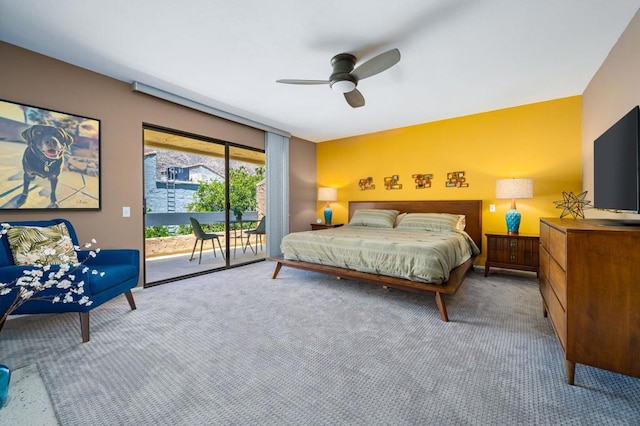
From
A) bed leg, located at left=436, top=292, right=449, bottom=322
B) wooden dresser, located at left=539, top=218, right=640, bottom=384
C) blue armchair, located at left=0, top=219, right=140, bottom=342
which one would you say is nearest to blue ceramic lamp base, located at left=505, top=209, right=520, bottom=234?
bed leg, located at left=436, top=292, right=449, bottom=322

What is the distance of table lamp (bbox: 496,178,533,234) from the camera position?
3.56 m

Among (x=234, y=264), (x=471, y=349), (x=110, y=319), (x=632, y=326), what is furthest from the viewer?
(x=234, y=264)

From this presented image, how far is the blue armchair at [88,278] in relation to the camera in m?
1.96

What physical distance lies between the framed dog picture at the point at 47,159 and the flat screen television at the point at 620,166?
14.8 ft

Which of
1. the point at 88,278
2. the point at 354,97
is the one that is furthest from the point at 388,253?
the point at 88,278

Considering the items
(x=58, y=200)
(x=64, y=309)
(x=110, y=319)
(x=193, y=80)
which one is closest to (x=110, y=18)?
(x=193, y=80)

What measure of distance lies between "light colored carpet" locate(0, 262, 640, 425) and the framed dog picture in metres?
1.14

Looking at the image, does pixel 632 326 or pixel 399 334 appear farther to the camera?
pixel 399 334

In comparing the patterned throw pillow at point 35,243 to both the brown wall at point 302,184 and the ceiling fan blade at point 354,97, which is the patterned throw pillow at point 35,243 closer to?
the ceiling fan blade at point 354,97

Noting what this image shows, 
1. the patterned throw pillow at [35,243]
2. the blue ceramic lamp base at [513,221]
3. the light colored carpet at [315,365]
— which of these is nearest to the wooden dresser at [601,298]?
the light colored carpet at [315,365]

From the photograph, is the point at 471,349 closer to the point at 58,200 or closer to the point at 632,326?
the point at 632,326

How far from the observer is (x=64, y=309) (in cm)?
209

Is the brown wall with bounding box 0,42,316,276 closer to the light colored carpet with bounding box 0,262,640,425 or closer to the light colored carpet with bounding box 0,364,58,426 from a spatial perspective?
the light colored carpet with bounding box 0,262,640,425

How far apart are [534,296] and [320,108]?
364cm
